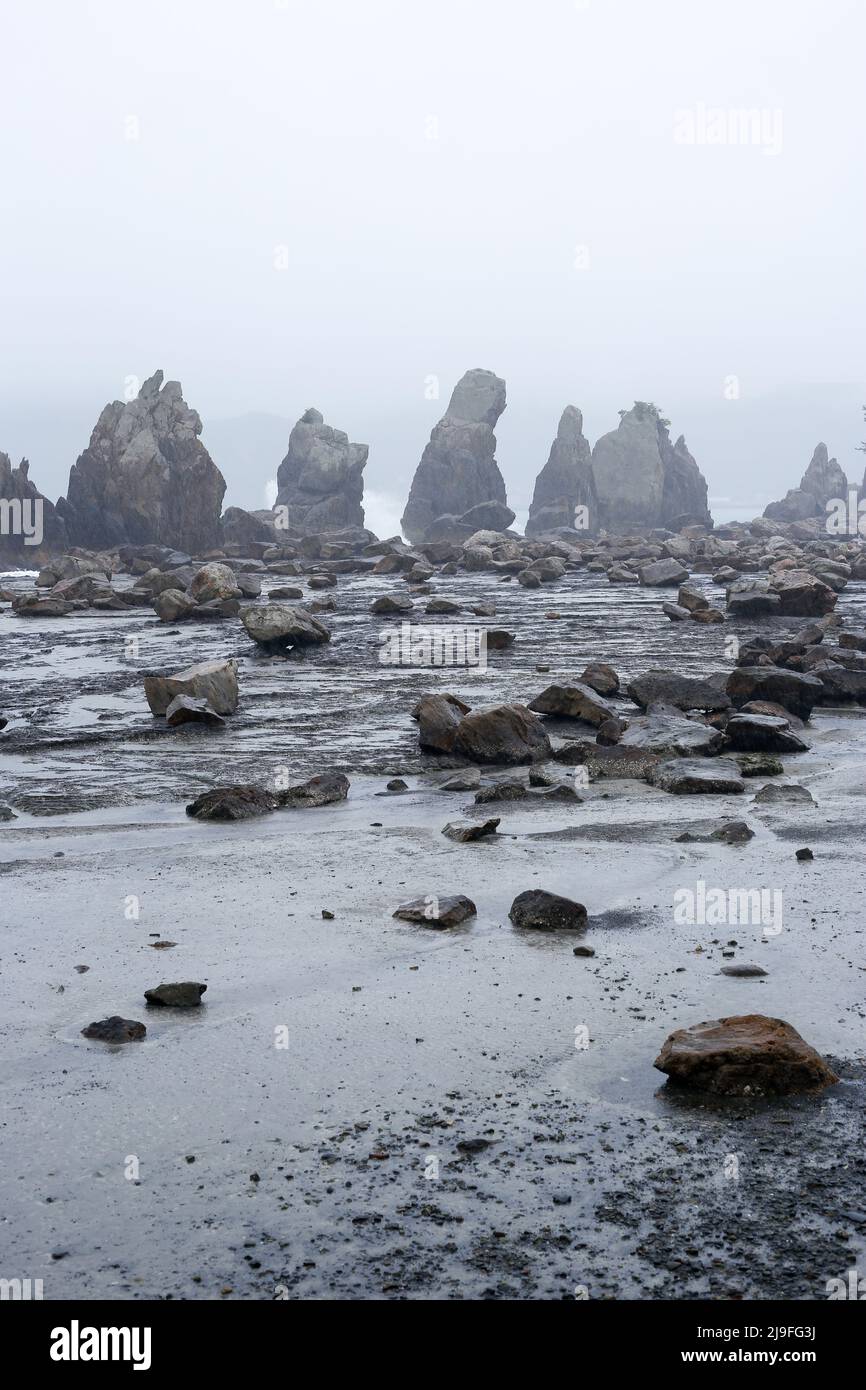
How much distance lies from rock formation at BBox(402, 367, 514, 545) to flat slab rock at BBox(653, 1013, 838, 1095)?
285ft

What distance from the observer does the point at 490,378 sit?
324 ft

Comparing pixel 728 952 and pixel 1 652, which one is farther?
pixel 1 652

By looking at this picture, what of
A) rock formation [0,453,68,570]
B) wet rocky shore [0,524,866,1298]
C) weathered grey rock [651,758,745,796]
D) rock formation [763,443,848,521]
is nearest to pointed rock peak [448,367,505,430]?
rock formation [763,443,848,521]

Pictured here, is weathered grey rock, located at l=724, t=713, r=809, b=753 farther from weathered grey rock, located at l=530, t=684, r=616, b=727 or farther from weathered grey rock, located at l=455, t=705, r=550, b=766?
weathered grey rock, located at l=455, t=705, r=550, b=766

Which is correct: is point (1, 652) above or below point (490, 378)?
below

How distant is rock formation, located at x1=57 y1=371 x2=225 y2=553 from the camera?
6350 centimetres

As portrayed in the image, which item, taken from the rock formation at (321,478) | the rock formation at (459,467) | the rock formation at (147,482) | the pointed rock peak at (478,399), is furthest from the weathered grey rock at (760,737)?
the pointed rock peak at (478,399)

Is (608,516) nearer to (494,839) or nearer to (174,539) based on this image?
(174,539)

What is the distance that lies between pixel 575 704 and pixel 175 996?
7.45 metres

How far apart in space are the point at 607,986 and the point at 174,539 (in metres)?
60.7

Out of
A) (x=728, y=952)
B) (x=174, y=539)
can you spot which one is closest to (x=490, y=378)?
(x=174, y=539)

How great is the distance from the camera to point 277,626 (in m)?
19.0

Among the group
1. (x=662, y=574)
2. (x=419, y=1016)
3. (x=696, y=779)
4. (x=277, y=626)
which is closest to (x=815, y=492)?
(x=662, y=574)

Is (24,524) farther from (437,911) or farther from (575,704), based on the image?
(437,911)
